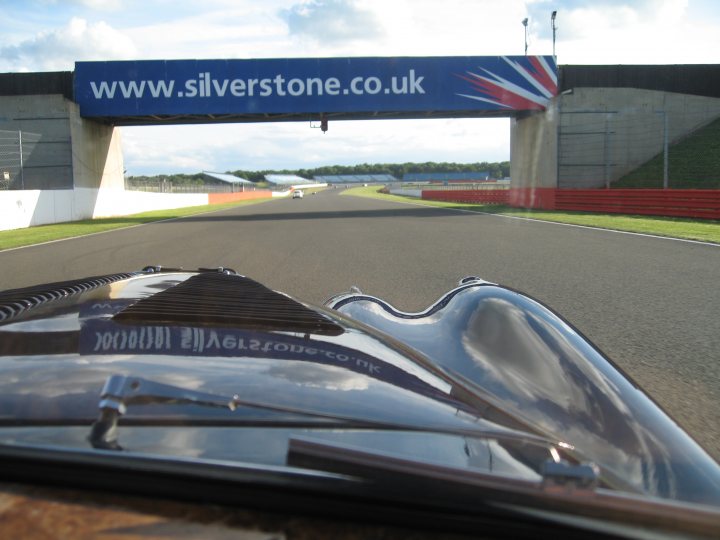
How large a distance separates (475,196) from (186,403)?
40.9 m

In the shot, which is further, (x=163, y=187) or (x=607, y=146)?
(x=163, y=187)

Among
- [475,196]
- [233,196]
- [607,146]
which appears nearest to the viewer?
[607,146]

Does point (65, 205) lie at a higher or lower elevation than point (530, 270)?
higher

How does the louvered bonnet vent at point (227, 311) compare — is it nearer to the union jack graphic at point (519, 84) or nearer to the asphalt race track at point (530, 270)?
the asphalt race track at point (530, 270)

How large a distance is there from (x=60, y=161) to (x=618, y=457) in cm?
2820

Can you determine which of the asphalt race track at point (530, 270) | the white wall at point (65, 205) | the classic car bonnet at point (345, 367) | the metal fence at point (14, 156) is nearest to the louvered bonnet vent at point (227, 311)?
the classic car bonnet at point (345, 367)

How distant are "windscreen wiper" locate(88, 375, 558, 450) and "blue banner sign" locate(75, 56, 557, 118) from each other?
25254 mm

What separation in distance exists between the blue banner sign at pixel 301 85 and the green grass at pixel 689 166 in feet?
22.0

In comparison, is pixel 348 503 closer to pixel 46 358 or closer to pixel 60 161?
pixel 46 358

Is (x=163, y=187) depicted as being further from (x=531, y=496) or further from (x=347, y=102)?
(x=531, y=496)

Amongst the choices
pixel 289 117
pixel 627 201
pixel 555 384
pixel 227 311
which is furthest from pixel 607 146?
pixel 227 311

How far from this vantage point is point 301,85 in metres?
25.5

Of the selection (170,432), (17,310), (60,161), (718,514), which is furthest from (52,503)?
(60,161)

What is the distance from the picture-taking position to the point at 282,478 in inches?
40.7
